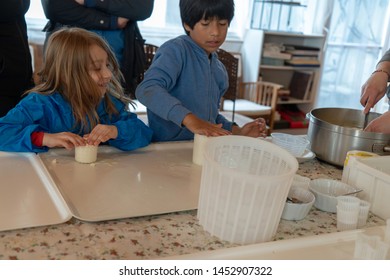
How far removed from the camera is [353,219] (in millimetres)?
831

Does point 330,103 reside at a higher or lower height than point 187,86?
lower

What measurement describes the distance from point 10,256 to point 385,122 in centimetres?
96

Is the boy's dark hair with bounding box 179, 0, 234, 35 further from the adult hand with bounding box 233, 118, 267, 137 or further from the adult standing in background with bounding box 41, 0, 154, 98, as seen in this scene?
the adult standing in background with bounding box 41, 0, 154, 98

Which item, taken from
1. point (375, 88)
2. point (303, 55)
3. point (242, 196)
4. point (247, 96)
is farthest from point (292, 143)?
point (303, 55)

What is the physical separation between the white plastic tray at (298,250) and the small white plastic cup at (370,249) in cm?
4

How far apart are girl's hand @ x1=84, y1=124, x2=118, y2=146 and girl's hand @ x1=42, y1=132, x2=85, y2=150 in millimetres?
22

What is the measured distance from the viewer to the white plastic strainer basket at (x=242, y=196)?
680 millimetres

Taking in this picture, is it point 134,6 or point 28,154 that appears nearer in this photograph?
point 28,154

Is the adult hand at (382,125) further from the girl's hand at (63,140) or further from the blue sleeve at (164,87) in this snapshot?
the girl's hand at (63,140)

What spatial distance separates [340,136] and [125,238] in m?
0.66

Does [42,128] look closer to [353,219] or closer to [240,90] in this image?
[353,219]

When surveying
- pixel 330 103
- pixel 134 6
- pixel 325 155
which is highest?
pixel 134 6

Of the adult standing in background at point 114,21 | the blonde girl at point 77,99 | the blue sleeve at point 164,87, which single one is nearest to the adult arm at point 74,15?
the adult standing in background at point 114,21
